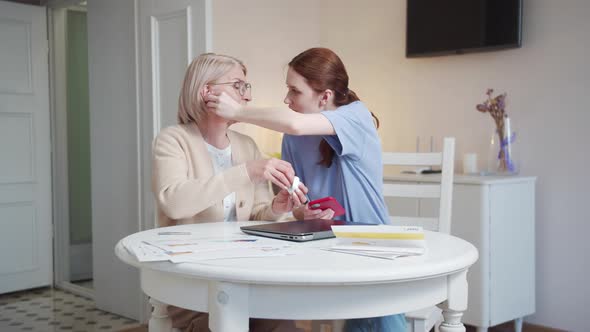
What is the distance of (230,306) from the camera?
3.92 feet

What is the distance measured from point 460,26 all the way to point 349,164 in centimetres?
179

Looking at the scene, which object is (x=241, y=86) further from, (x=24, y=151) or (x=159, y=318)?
(x=24, y=151)

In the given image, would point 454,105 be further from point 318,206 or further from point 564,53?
point 318,206

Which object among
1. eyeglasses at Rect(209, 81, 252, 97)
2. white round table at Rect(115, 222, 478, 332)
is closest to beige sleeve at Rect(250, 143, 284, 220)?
eyeglasses at Rect(209, 81, 252, 97)

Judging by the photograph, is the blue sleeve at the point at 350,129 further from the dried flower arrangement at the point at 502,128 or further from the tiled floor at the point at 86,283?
the tiled floor at the point at 86,283

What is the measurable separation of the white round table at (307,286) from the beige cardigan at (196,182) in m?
0.46

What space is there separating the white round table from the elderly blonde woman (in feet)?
1.53

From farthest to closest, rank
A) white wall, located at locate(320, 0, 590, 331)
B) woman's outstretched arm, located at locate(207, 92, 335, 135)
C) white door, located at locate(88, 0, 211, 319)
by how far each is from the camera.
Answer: white door, located at locate(88, 0, 211, 319) → white wall, located at locate(320, 0, 590, 331) → woman's outstretched arm, located at locate(207, 92, 335, 135)

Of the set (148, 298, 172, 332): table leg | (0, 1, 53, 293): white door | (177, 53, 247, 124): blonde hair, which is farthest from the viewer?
(0, 1, 53, 293): white door

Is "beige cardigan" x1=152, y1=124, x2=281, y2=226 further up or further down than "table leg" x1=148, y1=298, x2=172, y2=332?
further up

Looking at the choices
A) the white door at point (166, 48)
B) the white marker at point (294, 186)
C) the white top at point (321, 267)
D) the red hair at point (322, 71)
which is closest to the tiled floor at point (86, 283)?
the white door at point (166, 48)

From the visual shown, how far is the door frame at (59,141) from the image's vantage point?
14.6 feet

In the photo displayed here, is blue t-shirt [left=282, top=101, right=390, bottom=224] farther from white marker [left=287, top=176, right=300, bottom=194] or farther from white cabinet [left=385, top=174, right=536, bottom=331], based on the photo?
white cabinet [left=385, top=174, right=536, bottom=331]

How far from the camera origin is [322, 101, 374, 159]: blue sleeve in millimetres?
1867
